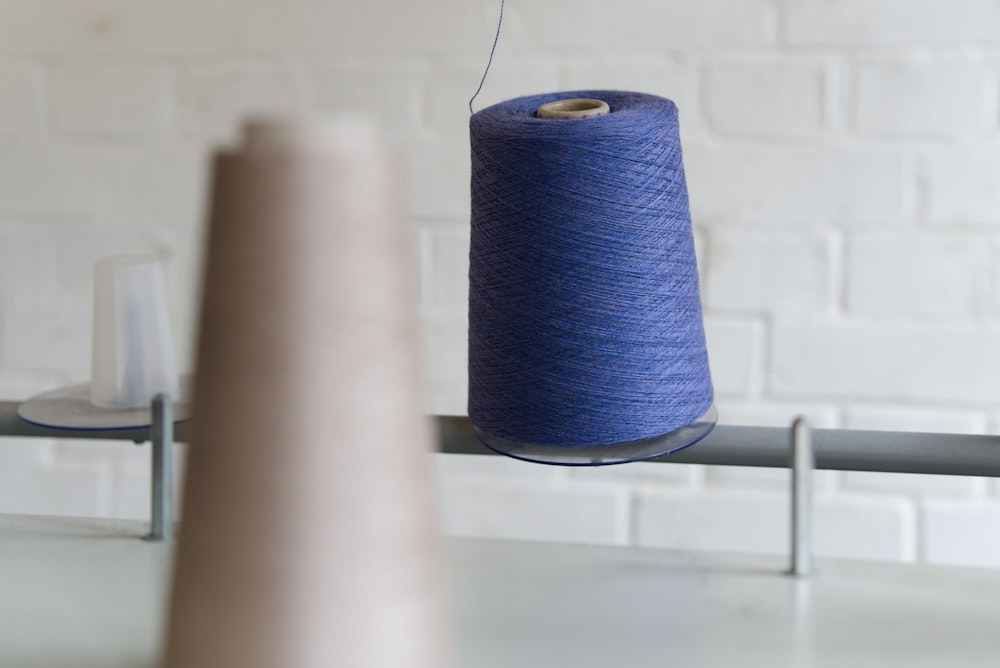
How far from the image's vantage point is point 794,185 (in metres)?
1.24

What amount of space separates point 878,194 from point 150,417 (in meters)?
0.82

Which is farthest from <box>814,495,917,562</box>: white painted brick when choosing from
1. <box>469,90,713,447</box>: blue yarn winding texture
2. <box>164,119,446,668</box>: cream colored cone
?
<box>164,119,446,668</box>: cream colored cone

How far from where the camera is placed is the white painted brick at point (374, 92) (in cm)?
130

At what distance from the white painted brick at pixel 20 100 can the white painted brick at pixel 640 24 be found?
59cm

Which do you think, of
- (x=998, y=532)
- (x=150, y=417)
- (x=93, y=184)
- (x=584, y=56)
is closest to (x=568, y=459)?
(x=150, y=417)

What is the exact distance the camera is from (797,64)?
122cm

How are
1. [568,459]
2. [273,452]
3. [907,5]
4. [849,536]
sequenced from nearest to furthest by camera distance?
[273,452] → [568,459] → [907,5] → [849,536]

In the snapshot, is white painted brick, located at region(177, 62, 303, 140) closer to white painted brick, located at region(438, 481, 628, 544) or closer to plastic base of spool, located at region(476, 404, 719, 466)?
white painted brick, located at region(438, 481, 628, 544)

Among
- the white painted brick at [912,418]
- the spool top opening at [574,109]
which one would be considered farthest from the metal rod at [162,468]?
the white painted brick at [912,418]

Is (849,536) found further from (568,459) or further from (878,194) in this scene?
(568,459)

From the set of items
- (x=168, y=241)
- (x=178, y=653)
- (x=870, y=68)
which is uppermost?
(x=870, y=68)

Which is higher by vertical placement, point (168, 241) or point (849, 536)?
point (168, 241)

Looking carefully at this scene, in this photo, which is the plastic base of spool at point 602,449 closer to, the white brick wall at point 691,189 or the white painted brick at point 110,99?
the white brick wall at point 691,189

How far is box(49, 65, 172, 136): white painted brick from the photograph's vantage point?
135 cm
